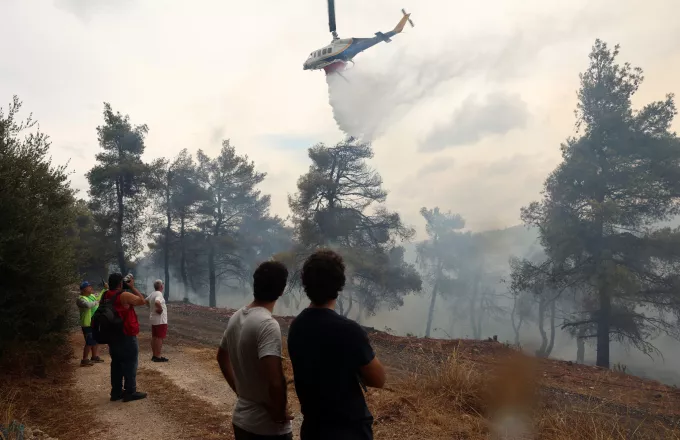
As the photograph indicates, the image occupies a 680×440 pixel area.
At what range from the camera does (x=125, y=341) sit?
20.2 feet

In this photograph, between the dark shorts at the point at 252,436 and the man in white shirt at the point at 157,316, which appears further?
the man in white shirt at the point at 157,316

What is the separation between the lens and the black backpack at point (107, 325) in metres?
6.00

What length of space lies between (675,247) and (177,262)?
28.9 meters

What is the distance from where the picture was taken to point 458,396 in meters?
6.05

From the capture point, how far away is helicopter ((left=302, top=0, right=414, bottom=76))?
18.7m

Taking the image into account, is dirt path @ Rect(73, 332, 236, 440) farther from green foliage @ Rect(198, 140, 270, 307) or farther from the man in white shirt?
green foliage @ Rect(198, 140, 270, 307)

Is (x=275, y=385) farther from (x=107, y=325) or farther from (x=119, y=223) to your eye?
(x=119, y=223)

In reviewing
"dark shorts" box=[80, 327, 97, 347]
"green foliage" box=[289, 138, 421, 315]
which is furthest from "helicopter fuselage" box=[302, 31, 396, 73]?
"dark shorts" box=[80, 327, 97, 347]

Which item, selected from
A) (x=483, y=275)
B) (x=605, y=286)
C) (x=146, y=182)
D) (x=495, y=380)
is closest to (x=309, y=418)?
(x=495, y=380)

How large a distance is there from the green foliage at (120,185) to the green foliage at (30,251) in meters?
19.0

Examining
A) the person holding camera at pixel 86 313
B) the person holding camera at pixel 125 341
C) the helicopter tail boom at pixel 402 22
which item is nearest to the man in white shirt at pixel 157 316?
the person holding camera at pixel 86 313

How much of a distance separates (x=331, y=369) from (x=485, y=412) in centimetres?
437

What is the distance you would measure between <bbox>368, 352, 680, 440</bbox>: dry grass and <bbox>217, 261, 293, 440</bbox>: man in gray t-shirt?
9.51 ft

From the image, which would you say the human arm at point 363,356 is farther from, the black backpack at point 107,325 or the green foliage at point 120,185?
the green foliage at point 120,185
